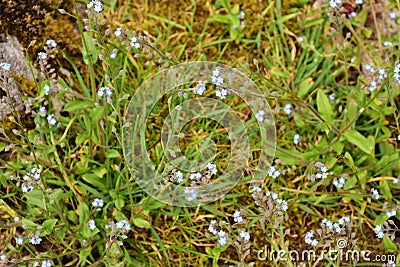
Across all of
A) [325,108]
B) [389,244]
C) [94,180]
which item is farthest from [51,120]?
[389,244]

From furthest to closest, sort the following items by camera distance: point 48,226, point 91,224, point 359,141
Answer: point 359,141 < point 91,224 < point 48,226

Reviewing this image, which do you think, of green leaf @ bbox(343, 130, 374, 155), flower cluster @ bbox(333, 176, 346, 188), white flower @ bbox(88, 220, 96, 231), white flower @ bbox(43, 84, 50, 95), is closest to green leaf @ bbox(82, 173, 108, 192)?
white flower @ bbox(88, 220, 96, 231)

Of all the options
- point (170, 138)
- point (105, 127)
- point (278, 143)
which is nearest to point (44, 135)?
point (105, 127)

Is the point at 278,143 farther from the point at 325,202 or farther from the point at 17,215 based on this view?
the point at 17,215

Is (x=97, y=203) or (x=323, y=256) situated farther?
(x=323, y=256)

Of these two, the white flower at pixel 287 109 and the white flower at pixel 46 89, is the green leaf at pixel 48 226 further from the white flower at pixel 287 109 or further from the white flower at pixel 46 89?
the white flower at pixel 287 109

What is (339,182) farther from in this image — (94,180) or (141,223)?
(94,180)

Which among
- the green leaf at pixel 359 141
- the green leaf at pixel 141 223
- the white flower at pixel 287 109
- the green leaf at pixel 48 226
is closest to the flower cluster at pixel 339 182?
the green leaf at pixel 359 141

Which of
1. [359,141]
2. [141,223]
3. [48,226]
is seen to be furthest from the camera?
[359,141]
